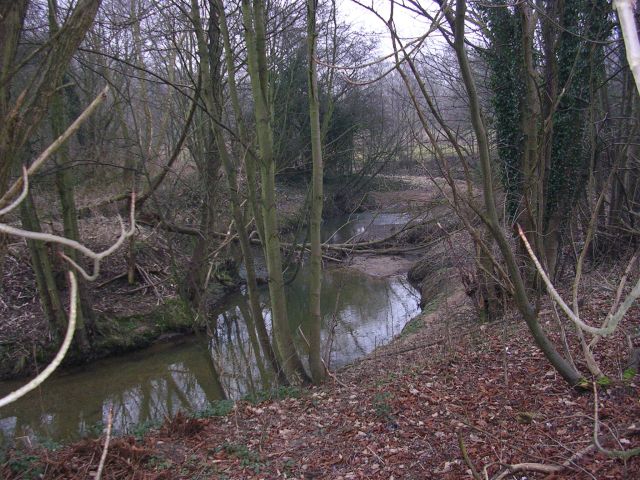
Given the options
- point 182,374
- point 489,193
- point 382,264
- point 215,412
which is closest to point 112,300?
point 182,374

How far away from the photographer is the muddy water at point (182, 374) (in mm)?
7910

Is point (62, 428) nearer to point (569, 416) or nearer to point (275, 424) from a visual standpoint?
point (275, 424)

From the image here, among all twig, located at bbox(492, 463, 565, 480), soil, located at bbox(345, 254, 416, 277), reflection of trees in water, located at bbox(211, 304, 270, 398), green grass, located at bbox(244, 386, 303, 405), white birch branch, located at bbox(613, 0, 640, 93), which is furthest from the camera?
soil, located at bbox(345, 254, 416, 277)

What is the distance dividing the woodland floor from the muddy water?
1118mm

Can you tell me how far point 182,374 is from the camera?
974 centimetres

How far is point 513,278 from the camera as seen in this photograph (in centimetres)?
386

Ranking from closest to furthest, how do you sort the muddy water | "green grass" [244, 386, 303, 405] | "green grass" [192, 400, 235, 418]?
1. "green grass" [192, 400, 235, 418]
2. "green grass" [244, 386, 303, 405]
3. the muddy water

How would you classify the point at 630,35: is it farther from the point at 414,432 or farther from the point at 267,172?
the point at 267,172

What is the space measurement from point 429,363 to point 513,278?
2.55 meters

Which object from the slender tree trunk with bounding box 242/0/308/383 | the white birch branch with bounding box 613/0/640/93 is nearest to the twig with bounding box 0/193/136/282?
the white birch branch with bounding box 613/0/640/93

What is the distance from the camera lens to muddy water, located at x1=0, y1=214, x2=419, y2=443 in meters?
7.91

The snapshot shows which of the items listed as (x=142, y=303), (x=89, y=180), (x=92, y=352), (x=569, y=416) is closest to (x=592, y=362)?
(x=569, y=416)

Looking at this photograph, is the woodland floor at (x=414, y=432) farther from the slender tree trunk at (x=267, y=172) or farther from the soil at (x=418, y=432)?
the slender tree trunk at (x=267, y=172)

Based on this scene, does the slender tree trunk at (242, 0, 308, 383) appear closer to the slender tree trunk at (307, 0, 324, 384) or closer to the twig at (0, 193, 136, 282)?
the slender tree trunk at (307, 0, 324, 384)
